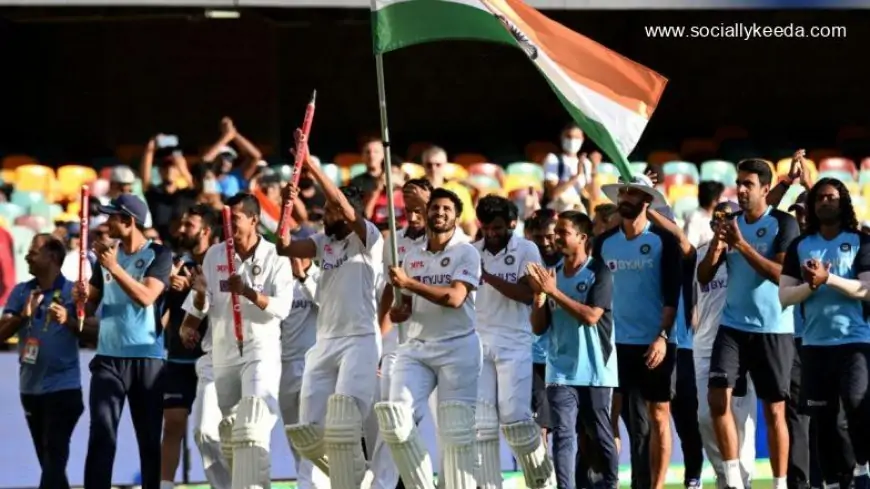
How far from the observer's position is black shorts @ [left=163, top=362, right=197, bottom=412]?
1453 cm

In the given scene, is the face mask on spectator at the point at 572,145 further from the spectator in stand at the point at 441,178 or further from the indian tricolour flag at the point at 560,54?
the indian tricolour flag at the point at 560,54

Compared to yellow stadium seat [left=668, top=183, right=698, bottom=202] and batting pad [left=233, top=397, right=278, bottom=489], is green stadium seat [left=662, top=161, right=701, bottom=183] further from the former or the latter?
batting pad [left=233, top=397, right=278, bottom=489]

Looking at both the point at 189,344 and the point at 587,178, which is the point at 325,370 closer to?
the point at 189,344

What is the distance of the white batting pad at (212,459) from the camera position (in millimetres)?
14078

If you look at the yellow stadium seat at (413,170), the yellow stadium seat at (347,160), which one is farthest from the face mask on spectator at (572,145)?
the yellow stadium seat at (347,160)

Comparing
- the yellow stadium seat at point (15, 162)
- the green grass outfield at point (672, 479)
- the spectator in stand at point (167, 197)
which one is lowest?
the green grass outfield at point (672, 479)

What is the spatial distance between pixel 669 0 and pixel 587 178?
258cm

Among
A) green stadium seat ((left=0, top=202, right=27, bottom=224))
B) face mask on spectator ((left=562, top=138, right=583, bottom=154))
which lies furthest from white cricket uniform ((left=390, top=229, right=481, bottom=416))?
green stadium seat ((left=0, top=202, right=27, bottom=224))

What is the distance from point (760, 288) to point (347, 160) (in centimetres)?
950

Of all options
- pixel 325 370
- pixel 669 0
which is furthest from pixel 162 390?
pixel 669 0

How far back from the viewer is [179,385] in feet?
Answer: 47.8

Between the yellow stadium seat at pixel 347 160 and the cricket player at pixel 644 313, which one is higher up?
the yellow stadium seat at pixel 347 160

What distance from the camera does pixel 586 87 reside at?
12.4 metres

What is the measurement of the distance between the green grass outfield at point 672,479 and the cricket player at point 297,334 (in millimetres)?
1631
